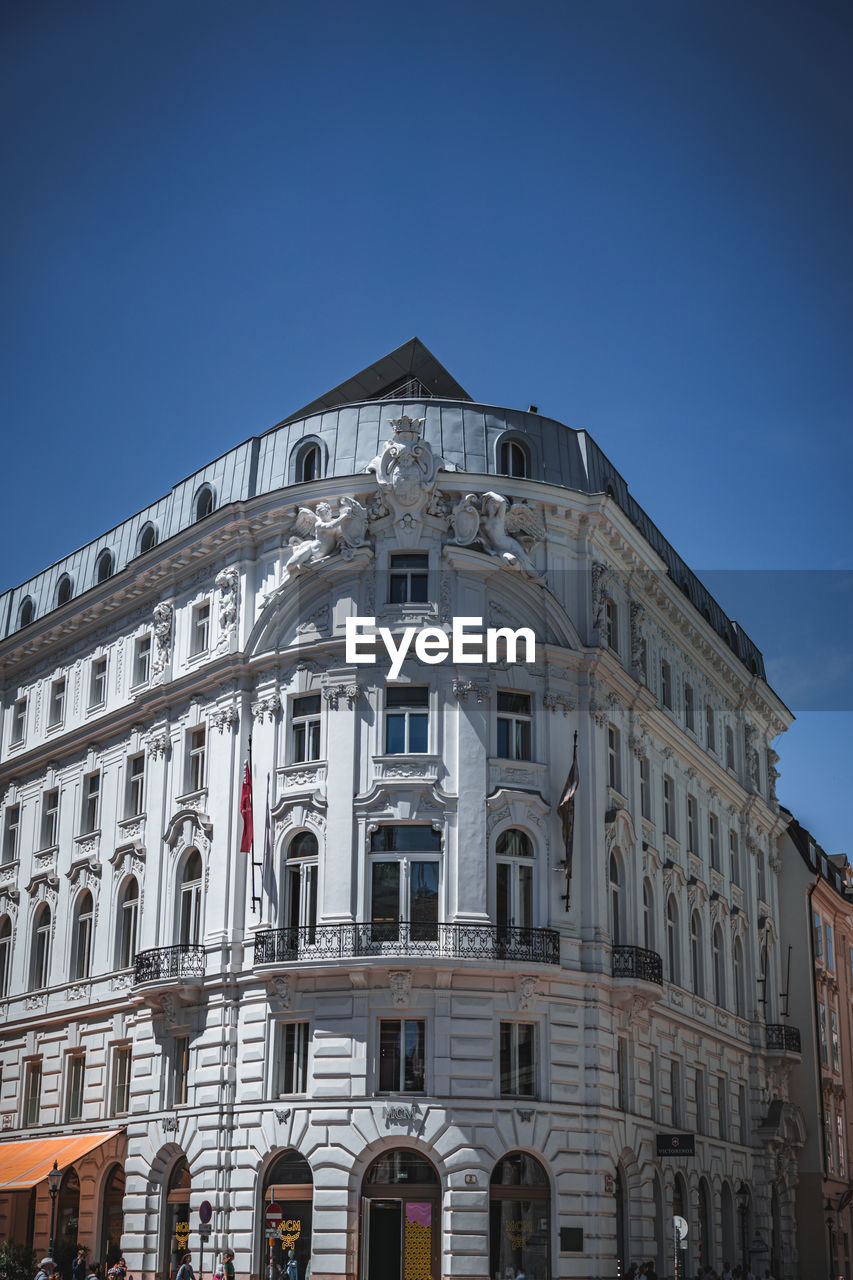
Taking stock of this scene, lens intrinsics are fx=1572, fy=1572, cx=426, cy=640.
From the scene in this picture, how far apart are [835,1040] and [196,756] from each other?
39792mm

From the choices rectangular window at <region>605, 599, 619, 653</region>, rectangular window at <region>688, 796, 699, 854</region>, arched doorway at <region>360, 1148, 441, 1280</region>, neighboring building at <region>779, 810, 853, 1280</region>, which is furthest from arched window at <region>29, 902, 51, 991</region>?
neighboring building at <region>779, 810, 853, 1280</region>

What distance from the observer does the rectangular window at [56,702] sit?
60.0 metres

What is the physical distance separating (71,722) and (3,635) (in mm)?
10267

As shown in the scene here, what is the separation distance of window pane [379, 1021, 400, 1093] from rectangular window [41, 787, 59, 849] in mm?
20805

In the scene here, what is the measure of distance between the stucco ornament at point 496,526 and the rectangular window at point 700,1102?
19572 mm

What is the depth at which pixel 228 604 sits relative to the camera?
1943 inches

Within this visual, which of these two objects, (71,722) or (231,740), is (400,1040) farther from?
(71,722)

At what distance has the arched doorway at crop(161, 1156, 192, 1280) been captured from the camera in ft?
148

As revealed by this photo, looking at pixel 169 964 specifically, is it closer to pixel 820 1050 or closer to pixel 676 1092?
pixel 676 1092

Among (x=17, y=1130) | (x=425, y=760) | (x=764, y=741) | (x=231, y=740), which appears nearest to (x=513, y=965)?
(x=425, y=760)

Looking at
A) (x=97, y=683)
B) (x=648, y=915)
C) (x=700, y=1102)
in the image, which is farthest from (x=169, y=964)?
(x=700, y=1102)

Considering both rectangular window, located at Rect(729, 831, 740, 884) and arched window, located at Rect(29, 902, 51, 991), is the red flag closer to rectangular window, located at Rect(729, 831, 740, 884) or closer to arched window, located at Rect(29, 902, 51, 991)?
arched window, located at Rect(29, 902, 51, 991)

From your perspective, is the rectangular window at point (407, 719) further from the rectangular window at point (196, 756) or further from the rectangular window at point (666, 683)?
the rectangular window at point (666, 683)

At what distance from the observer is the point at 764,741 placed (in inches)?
2781
